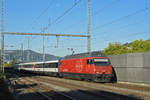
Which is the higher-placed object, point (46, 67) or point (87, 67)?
point (87, 67)

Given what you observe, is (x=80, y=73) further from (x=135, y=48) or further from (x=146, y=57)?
(x=135, y=48)

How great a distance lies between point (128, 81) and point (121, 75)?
1369 mm

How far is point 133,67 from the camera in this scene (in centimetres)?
2488

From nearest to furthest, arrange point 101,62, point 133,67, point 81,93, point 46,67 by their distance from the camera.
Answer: point 81,93
point 133,67
point 101,62
point 46,67

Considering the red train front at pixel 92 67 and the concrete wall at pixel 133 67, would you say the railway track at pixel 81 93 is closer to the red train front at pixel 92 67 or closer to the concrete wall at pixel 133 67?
Result: the red train front at pixel 92 67

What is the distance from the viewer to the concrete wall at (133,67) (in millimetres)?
23000

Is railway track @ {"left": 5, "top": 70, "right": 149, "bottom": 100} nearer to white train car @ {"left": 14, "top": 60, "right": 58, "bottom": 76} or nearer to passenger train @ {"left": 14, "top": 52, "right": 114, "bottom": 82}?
passenger train @ {"left": 14, "top": 52, "right": 114, "bottom": 82}

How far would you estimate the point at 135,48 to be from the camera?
217ft

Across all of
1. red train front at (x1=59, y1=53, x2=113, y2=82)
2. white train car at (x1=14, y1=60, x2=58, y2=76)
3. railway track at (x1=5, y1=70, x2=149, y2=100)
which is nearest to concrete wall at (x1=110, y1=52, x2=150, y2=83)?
red train front at (x1=59, y1=53, x2=113, y2=82)

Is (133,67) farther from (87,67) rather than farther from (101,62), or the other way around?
(87,67)

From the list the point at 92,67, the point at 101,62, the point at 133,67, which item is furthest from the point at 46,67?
the point at 133,67

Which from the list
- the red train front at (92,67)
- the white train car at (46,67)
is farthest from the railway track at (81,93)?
the white train car at (46,67)

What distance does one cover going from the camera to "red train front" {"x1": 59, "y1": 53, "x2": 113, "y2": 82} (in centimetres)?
A: 2570

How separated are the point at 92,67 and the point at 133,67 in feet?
14.0
